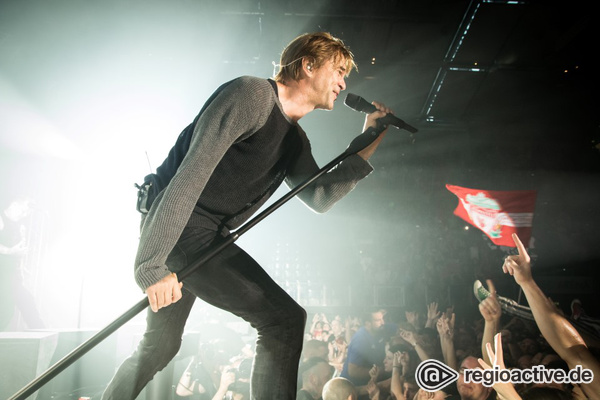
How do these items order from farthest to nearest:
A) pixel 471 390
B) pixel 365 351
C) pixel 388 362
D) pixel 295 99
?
pixel 365 351 < pixel 388 362 < pixel 471 390 < pixel 295 99

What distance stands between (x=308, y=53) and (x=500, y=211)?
18.5ft

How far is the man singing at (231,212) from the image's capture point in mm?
1089

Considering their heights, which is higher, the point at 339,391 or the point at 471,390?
the point at 471,390

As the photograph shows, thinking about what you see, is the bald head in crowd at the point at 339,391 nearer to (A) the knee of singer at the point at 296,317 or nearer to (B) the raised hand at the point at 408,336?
(B) the raised hand at the point at 408,336

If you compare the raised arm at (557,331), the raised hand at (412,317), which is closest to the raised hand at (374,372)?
the raised hand at (412,317)

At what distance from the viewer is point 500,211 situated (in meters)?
6.12

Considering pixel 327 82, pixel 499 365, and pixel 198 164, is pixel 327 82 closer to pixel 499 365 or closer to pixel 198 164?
pixel 198 164

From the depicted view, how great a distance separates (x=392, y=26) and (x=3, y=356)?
4.76m

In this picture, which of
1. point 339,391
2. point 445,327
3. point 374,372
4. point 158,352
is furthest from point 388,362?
point 158,352

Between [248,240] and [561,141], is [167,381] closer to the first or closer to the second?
[248,240]

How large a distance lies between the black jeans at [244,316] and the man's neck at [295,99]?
1.91 feet

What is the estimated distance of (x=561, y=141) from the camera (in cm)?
638

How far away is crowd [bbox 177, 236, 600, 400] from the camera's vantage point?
138 inches

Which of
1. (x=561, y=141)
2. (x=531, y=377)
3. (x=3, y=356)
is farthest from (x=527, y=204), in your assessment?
(x=3, y=356)
